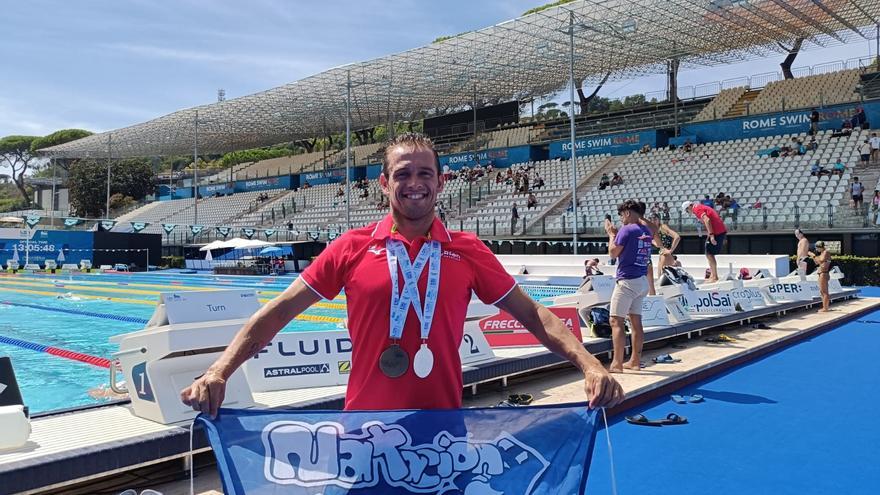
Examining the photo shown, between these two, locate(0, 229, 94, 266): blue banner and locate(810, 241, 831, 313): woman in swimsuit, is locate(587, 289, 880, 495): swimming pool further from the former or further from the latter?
locate(0, 229, 94, 266): blue banner

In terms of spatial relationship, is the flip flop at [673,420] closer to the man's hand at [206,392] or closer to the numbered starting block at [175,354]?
the numbered starting block at [175,354]

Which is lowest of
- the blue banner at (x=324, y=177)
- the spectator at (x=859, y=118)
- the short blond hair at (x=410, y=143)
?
the short blond hair at (x=410, y=143)

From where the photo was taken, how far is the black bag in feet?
25.1

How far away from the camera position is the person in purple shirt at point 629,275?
250 inches

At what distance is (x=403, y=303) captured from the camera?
6.22 ft

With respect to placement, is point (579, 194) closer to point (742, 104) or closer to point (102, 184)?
point (742, 104)

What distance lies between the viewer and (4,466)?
124 inches

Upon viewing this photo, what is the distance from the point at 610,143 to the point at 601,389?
33816mm

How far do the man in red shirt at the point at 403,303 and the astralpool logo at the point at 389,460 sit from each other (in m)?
0.11

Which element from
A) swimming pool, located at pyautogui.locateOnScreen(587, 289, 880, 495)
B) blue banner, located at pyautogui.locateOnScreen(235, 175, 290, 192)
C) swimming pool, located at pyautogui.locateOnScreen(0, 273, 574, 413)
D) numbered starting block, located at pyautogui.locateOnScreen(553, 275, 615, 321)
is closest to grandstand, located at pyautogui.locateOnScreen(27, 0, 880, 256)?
blue banner, located at pyautogui.locateOnScreen(235, 175, 290, 192)

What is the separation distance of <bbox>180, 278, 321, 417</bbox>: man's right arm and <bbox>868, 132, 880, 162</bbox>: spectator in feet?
86.5

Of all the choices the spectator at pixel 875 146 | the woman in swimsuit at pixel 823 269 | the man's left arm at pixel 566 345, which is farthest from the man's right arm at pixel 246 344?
the spectator at pixel 875 146

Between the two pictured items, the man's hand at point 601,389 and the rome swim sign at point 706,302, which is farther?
the rome swim sign at point 706,302

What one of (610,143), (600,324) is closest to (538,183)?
(610,143)
